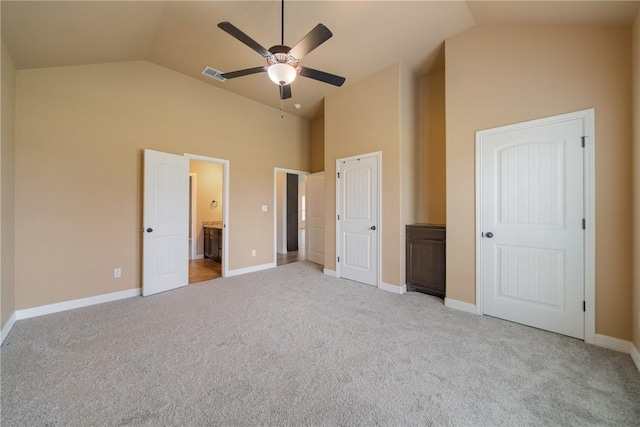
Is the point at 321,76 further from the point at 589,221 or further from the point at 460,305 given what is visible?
the point at 460,305

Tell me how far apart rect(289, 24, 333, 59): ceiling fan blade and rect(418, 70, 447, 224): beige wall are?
106 inches

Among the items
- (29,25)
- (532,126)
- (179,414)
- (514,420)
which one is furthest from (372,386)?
(29,25)

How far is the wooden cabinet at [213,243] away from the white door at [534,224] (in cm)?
500

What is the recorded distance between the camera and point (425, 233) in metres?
3.58

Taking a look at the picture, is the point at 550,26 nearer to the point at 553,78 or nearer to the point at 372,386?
the point at 553,78

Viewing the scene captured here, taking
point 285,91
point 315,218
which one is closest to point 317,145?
point 315,218

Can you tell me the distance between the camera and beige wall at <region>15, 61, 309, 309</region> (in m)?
2.88

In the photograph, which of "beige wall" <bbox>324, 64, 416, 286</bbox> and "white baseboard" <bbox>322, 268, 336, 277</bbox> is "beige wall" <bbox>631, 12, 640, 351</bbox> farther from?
"white baseboard" <bbox>322, 268, 336, 277</bbox>

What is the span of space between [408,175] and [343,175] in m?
1.13

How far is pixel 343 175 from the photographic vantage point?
4.44 m

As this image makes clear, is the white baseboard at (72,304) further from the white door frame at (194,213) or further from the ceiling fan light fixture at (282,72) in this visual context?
the ceiling fan light fixture at (282,72)

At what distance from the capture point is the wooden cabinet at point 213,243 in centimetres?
562

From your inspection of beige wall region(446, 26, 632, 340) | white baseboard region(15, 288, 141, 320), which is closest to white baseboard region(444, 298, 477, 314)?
beige wall region(446, 26, 632, 340)

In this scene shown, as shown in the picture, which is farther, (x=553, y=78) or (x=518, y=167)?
(x=518, y=167)
